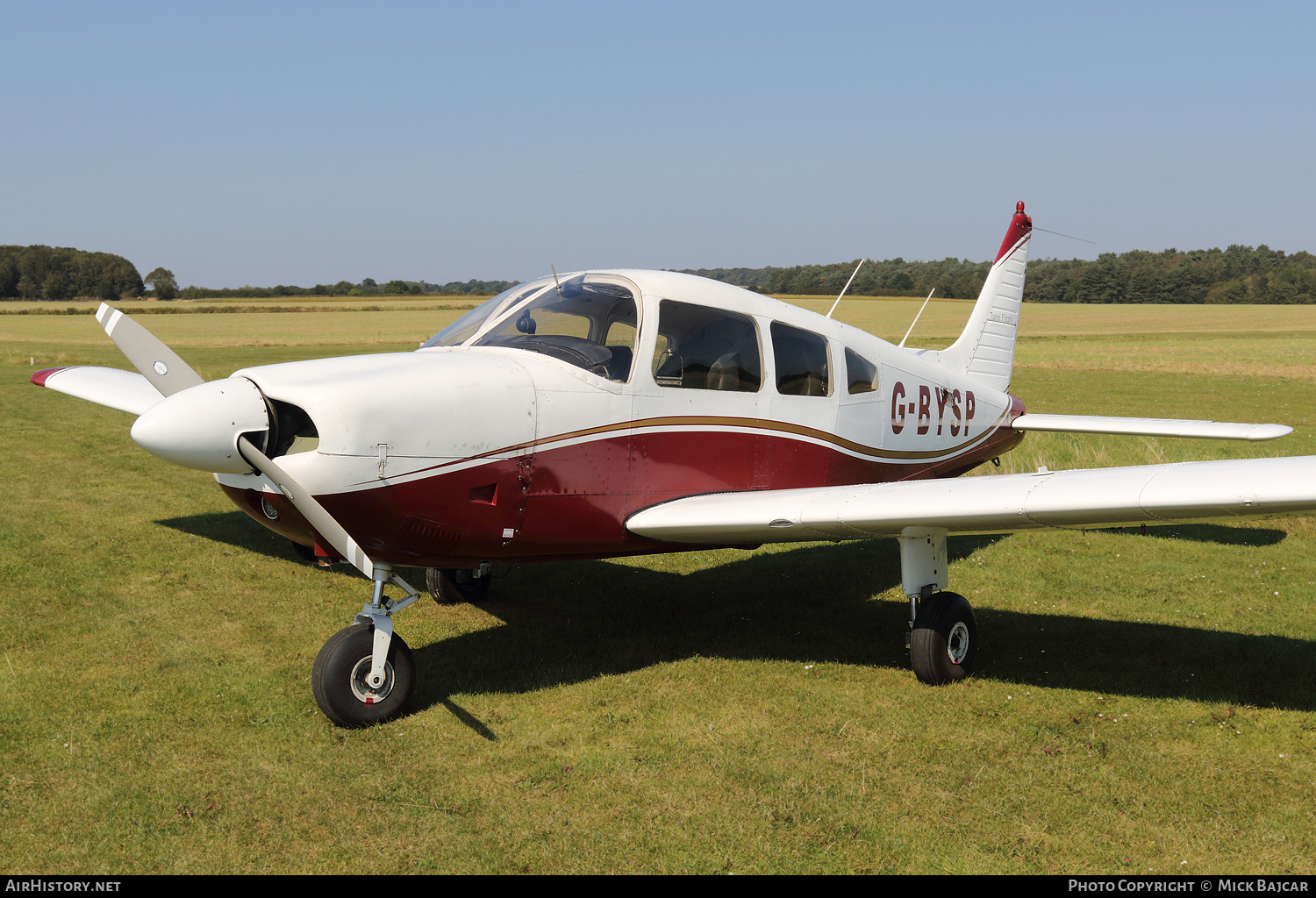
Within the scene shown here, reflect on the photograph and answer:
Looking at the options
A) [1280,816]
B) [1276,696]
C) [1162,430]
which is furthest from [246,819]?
[1162,430]

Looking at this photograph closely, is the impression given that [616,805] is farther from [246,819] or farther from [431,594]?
[431,594]

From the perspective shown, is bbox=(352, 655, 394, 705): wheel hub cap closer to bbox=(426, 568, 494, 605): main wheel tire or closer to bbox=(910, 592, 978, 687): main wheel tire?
bbox=(426, 568, 494, 605): main wheel tire

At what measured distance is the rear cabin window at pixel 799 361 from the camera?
6.63 meters

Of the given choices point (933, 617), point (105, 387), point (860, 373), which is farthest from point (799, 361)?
point (105, 387)

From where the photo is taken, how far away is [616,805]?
4.48m

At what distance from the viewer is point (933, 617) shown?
20.0 feet

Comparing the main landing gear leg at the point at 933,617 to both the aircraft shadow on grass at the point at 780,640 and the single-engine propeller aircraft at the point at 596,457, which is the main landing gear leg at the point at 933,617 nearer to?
the single-engine propeller aircraft at the point at 596,457

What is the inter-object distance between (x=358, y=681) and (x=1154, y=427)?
7.12m

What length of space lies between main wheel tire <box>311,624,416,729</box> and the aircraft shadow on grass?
0.81 feet

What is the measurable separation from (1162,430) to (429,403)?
21.5ft

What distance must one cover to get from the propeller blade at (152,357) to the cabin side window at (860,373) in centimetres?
457

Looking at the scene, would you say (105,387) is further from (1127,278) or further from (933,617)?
(1127,278)

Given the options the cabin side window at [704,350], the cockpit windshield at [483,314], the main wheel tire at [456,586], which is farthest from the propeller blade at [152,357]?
the main wheel tire at [456,586]
